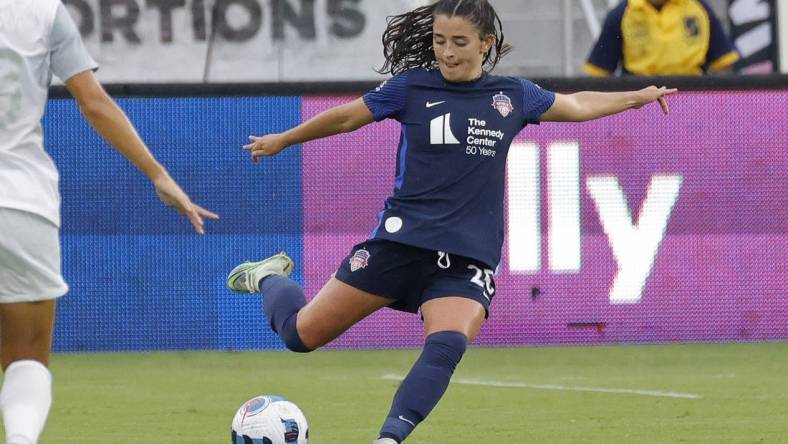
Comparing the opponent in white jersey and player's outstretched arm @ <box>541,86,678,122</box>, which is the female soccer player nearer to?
player's outstretched arm @ <box>541,86,678,122</box>

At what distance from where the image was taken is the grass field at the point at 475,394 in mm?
7660

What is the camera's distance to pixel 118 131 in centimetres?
511

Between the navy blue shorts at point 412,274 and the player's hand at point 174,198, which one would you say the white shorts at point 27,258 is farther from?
the navy blue shorts at point 412,274

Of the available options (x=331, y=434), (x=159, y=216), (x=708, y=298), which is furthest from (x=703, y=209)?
(x=331, y=434)

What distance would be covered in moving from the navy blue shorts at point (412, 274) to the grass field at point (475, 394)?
81 cm

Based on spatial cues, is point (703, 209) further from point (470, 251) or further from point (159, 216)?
point (470, 251)

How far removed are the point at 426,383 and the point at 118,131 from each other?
181 centimetres

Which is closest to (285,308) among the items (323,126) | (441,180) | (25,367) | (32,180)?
(323,126)

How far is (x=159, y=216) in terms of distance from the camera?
1140cm

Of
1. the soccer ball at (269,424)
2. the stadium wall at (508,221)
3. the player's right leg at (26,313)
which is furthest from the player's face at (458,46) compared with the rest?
the stadium wall at (508,221)

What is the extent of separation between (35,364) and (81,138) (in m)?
6.30

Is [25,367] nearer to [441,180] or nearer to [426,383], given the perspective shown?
[426,383]

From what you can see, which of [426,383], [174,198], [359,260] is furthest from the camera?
[359,260]

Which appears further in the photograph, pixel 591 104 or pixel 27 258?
pixel 591 104
